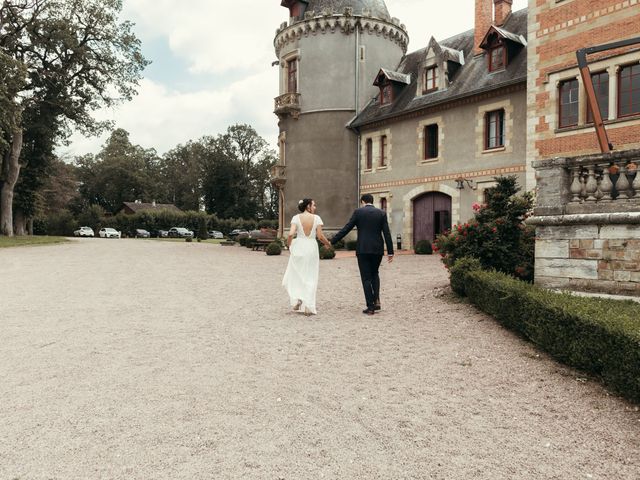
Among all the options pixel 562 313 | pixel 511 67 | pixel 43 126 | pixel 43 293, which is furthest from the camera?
pixel 43 126

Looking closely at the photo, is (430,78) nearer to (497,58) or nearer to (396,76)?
(396,76)

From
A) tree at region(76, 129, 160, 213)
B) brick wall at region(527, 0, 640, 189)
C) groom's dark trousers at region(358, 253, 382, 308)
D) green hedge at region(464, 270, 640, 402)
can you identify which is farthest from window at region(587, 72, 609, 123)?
tree at region(76, 129, 160, 213)

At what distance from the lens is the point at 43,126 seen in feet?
111

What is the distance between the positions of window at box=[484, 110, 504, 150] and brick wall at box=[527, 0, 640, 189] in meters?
4.77

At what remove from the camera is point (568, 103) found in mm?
14984

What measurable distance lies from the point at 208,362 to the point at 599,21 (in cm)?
1417

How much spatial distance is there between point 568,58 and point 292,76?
1754 cm

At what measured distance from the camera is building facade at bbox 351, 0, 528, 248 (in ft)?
66.9

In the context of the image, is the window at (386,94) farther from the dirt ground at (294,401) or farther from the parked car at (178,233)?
the parked car at (178,233)

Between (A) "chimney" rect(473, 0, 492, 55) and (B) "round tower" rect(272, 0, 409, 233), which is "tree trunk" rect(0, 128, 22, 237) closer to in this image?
(B) "round tower" rect(272, 0, 409, 233)

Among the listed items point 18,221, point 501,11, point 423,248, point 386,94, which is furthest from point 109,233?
point 501,11

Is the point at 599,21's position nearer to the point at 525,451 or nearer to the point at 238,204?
the point at 525,451

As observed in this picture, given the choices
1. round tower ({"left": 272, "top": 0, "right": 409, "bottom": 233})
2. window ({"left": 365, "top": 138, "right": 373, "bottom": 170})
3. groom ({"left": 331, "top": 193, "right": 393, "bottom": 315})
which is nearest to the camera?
groom ({"left": 331, "top": 193, "right": 393, "bottom": 315})

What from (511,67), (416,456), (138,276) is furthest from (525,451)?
(511,67)
